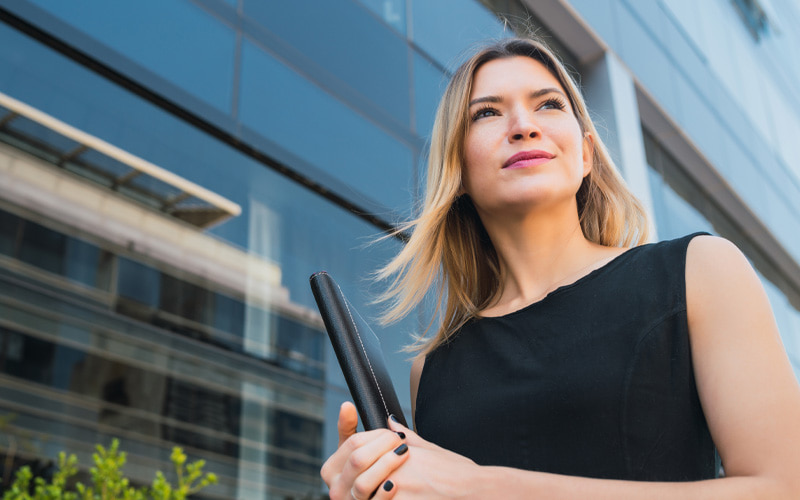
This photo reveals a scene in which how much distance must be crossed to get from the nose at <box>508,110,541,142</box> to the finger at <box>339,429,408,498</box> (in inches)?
30.4

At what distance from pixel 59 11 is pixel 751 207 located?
1003 centimetres

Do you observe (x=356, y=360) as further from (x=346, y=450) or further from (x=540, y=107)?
(x=540, y=107)

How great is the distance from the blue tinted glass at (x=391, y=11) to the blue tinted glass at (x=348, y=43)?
9 centimetres

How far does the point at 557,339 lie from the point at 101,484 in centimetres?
358

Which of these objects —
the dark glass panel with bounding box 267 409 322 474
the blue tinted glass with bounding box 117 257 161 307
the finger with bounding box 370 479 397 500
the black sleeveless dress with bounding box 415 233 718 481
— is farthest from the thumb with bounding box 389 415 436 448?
the dark glass panel with bounding box 267 409 322 474

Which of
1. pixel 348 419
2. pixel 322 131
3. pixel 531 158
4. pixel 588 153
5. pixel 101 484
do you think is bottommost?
pixel 348 419

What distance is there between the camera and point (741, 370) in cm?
123

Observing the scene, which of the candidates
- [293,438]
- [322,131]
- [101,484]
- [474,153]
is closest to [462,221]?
[474,153]

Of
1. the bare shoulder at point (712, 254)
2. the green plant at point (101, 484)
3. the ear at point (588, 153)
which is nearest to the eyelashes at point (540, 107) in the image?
the ear at point (588, 153)

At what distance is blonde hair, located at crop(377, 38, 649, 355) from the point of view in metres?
1.87

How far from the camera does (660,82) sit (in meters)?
9.55

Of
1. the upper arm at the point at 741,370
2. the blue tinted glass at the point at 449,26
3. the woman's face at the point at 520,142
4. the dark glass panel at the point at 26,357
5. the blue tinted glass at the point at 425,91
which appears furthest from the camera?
the blue tinted glass at the point at 449,26

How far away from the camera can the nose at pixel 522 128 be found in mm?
1704

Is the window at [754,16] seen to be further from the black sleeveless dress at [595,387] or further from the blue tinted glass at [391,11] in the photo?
the black sleeveless dress at [595,387]
